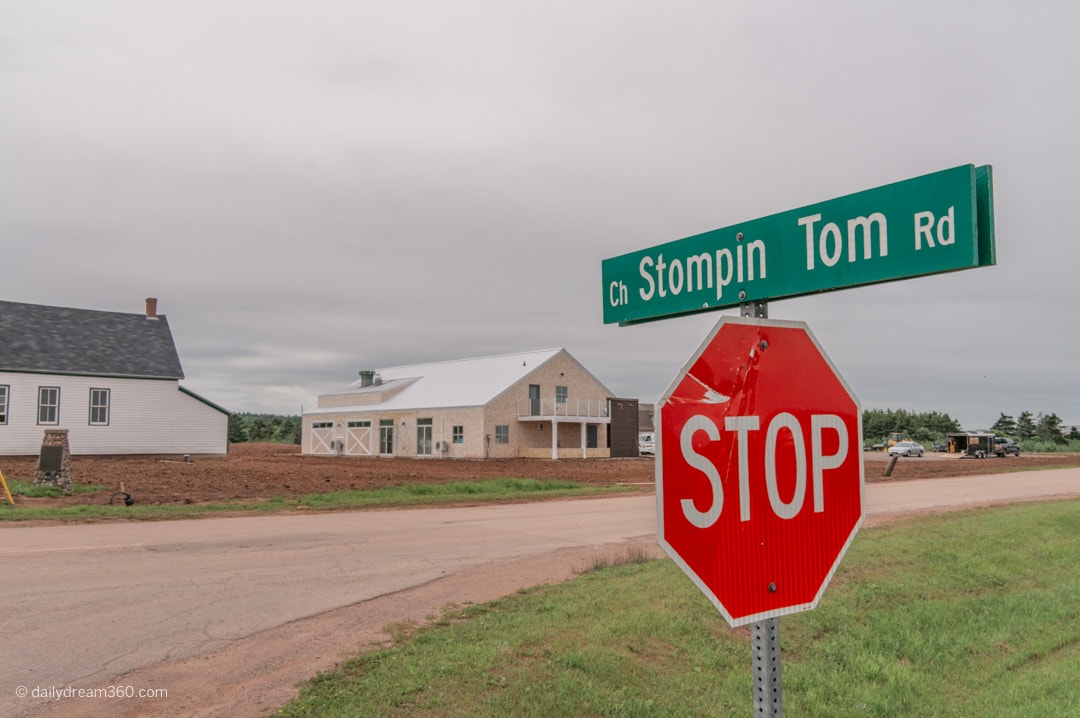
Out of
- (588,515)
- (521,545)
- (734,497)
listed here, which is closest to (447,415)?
(588,515)

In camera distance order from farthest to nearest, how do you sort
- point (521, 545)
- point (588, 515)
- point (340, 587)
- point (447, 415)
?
point (447, 415), point (588, 515), point (521, 545), point (340, 587)

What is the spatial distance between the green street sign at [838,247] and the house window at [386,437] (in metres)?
51.3

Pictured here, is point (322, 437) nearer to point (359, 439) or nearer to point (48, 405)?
point (359, 439)

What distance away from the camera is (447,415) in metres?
49.8

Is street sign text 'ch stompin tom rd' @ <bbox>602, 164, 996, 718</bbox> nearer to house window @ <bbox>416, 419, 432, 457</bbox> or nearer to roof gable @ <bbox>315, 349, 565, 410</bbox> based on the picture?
roof gable @ <bbox>315, 349, 565, 410</bbox>

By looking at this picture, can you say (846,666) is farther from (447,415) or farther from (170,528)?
(447,415)

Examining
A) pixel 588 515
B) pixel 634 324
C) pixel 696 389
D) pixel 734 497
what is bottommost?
pixel 588 515

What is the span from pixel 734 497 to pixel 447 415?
47.9 metres

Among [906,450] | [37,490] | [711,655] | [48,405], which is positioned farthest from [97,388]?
[906,450]

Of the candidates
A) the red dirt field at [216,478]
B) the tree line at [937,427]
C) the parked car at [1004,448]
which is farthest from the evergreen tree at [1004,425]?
the red dirt field at [216,478]

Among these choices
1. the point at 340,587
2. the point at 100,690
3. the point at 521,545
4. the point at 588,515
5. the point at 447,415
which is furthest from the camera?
the point at 447,415

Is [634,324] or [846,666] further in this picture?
[846,666]

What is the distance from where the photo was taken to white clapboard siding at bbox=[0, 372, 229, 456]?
34.8 metres

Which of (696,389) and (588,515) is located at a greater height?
(696,389)
